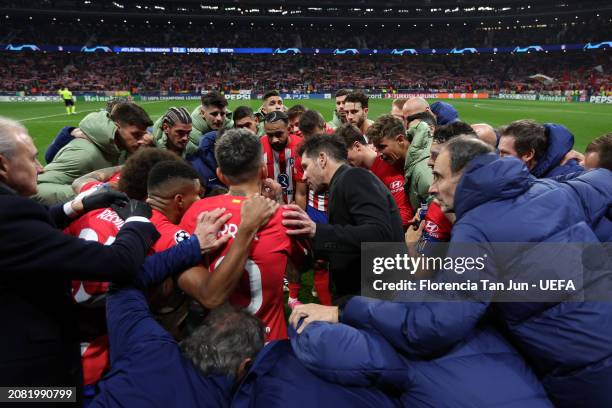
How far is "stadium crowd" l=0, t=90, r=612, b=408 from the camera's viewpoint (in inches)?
64.1

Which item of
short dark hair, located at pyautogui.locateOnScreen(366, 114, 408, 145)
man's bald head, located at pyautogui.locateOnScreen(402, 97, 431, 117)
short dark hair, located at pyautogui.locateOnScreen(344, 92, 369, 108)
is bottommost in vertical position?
short dark hair, located at pyautogui.locateOnScreen(366, 114, 408, 145)

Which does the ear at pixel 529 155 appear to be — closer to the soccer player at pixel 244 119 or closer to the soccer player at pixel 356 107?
the soccer player at pixel 356 107

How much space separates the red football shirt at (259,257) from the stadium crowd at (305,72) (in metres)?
43.4

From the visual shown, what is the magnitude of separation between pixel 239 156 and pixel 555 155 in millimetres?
2883

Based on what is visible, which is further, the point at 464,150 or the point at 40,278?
the point at 464,150

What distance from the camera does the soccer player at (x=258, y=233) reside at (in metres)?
2.44

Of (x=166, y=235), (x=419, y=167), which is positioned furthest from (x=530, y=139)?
Answer: (x=166, y=235)

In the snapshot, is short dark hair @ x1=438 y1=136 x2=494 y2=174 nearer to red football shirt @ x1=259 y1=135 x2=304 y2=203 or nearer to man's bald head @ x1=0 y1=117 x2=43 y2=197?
man's bald head @ x1=0 y1=117 x2=43 y2=197

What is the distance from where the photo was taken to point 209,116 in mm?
6027

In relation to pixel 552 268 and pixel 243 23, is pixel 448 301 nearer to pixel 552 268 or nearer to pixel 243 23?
pixel 552 268

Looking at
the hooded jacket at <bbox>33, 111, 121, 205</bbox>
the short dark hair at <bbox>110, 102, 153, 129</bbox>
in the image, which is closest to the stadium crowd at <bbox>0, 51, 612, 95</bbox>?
the hooded jacket at <bbox>33, 111, 121, 205</bbox>

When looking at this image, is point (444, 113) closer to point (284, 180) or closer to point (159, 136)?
point (284, 180)

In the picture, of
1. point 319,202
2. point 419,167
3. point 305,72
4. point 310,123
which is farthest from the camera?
point 305,72

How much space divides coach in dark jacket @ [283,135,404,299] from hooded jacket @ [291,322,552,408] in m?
0.89
